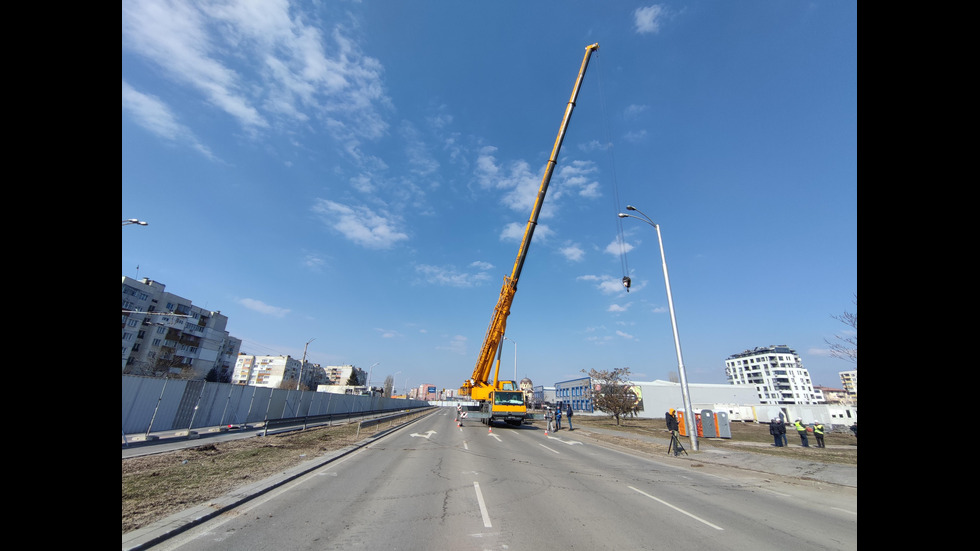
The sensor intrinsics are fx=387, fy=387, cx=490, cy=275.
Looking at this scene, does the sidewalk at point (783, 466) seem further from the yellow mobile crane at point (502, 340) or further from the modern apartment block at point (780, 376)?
the modern apartment block at point (780, 376)

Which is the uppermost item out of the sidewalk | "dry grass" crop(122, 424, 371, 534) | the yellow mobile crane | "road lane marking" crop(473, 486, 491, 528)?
the yellow mobile crane

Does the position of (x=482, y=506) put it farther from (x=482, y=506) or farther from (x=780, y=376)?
(x=780, y=376)

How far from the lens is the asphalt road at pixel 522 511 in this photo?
19.0 feet

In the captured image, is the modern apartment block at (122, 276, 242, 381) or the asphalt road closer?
the asphalt road

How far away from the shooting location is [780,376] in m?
116

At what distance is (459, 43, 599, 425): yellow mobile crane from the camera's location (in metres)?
27.3

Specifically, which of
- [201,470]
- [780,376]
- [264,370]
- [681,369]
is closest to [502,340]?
[681,369]

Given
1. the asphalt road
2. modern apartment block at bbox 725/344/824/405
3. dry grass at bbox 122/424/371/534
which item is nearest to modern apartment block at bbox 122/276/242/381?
dry grass at bbox 122/424/371/534

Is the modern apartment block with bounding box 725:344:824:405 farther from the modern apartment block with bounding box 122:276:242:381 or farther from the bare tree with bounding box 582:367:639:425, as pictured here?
the modern apartment block with bounding box 122:276:242:381

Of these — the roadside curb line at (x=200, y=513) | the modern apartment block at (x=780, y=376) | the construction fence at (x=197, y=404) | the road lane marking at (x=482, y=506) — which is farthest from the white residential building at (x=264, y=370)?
the modern apartment block at (x=780, y=376)

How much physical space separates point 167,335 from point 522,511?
73312mm

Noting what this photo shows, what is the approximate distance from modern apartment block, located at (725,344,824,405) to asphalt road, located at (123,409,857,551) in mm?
127363
